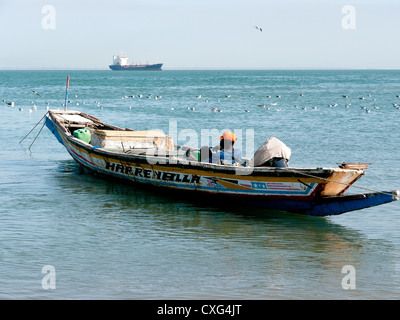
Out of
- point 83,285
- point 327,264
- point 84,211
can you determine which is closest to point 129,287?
point 83,285

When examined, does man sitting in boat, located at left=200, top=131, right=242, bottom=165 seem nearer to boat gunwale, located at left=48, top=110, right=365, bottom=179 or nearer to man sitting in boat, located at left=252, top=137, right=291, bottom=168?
boat gunwale, located at left=48, top=110, right=365, bottom=179

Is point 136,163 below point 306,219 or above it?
above

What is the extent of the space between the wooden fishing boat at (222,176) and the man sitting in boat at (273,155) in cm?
Answer: 45

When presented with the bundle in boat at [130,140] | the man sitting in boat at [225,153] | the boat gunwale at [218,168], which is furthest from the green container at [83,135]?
the man sitting in boat at [225,153]

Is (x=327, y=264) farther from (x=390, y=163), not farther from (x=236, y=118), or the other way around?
(x=236, y=118)

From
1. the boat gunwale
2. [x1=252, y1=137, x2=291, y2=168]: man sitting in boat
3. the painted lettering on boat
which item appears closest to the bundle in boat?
the boat gunwale

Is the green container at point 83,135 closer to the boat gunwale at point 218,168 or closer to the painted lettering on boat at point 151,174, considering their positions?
the boat gunwale at point 218,168

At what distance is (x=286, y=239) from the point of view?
1149cm

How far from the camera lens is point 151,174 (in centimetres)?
1522

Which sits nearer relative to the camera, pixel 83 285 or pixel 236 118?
pixel 83 285

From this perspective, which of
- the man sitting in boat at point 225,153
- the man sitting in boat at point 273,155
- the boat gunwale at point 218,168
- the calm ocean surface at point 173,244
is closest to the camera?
the calm ocean surface at point 173,244

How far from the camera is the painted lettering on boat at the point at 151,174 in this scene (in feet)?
46.9

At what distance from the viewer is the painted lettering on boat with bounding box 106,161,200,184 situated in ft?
46.9

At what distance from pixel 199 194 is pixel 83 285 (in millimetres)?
5832
